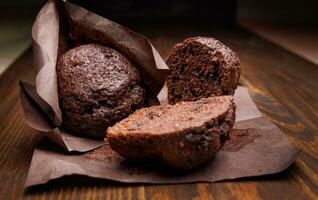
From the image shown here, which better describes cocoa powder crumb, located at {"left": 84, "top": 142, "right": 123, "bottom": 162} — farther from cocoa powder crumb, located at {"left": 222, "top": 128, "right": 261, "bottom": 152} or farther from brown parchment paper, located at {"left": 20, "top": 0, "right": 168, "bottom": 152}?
cocoa powder crumb, located at {"left": 222, "top": 128, "right": 261, "bottom": 152}

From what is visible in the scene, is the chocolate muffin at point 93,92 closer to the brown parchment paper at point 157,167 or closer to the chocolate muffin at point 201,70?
the brown parchment paper at point 157,167

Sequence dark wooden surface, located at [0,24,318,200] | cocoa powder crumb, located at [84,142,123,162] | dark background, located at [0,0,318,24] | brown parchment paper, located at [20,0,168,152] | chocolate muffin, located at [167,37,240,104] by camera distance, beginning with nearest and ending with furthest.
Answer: dark wooden surface, located at [0,24,318,200] → cocoa powder crumb, located at [84,142,123,162] → brown parchment paper, located at [20,0,168,152] → chocolate muffin, located at [167,37,240,104] → dark background, located at [0,0,318,24]

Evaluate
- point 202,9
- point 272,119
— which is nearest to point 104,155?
point 272,119

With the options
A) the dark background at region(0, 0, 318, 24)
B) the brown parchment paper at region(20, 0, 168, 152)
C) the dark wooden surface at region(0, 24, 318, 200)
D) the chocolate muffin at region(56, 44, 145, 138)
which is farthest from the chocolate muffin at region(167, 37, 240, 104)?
the dark background at region(0, 0, 318, 24)

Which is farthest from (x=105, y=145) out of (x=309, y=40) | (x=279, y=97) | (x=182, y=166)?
(x=309, y=40)

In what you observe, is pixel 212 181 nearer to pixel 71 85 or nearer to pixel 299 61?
pixel 71 85

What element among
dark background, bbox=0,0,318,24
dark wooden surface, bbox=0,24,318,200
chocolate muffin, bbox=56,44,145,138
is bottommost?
dark background, bbox=0,0,318,24

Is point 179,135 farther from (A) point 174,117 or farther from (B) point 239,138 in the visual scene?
(B) point 239,138
